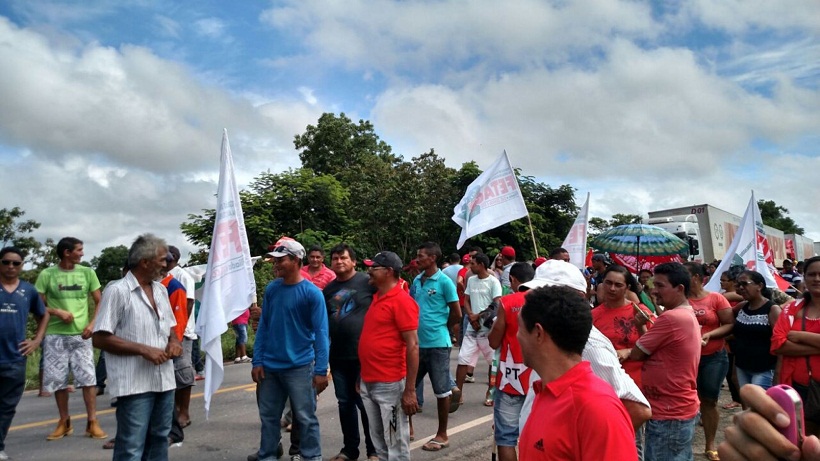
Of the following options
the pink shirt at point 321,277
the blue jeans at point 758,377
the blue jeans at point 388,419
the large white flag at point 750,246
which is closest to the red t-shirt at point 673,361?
the blue jeans at point 388,419

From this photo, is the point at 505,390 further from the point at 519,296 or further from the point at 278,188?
the point at 278,188

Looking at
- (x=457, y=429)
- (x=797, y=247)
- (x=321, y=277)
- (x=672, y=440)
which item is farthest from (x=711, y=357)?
(x=797, y=247)

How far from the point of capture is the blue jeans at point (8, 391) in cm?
522

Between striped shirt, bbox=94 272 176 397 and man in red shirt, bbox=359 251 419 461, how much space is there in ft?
4.67

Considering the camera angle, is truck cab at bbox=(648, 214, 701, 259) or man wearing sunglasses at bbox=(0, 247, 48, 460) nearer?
man wearing sunglasses at bbox=(0, 247, 48, 460)

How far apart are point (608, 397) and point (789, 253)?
38444 mm

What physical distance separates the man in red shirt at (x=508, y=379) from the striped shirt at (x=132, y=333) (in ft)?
7.38

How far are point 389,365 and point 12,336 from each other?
3413 millimetres

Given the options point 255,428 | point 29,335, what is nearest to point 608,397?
point 255,428

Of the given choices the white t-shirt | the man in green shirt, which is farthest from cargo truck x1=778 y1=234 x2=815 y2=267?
the man in green shirt

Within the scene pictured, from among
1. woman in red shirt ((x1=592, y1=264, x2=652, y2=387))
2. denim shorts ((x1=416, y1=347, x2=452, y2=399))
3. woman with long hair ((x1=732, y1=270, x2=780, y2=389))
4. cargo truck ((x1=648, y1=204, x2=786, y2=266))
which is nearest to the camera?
woman in red shirt ((x1=592, y1=264, x2=652, y2=387))

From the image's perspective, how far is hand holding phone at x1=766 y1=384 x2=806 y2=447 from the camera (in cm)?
113

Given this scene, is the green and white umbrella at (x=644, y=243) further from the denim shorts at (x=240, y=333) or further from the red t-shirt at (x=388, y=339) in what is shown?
the red t-shirt at (x=388, y=339)

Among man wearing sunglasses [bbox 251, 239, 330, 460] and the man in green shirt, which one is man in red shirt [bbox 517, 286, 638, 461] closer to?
man wearing sunglasses [bbox 251, 239, 330, 460]
